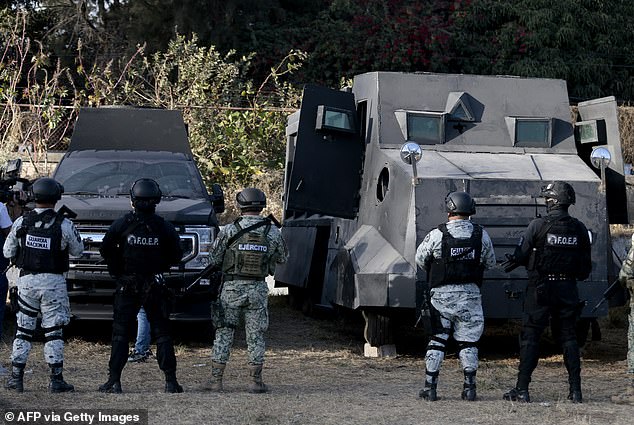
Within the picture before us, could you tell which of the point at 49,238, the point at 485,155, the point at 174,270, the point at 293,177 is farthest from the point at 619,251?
the point at 49,238

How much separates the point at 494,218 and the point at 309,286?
10.6 ft

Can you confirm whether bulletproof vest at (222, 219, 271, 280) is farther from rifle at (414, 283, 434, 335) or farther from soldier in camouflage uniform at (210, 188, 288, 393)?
rifle at (414, 283, 434, 335)

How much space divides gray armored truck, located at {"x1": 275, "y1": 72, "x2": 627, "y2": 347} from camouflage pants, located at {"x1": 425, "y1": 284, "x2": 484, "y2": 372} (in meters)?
1.38

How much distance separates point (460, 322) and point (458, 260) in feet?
1.62

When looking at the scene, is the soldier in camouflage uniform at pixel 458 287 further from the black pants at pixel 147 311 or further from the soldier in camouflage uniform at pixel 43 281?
the soldier in camouflage uniform at pixel 43 281

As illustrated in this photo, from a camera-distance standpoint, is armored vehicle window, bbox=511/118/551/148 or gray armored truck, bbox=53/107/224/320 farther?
armored vehicle window, bbox=511/118/551/148

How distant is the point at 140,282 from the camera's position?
29.7ft

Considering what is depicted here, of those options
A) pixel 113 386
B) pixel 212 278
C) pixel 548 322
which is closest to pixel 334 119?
pixel 212 278

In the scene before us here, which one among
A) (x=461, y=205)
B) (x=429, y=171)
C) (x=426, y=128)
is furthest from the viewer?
(x=426, y=128)

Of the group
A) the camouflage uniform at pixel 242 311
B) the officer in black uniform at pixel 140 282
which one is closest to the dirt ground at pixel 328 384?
the officer in black uniform at pixel 140 282

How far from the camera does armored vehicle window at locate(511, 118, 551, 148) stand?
39.3 ft

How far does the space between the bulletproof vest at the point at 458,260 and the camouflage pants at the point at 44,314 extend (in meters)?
2.96

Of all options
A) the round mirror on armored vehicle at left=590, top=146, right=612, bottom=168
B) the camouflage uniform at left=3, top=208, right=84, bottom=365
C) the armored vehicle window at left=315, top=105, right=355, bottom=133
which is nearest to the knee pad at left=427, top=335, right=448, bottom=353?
the round mirror on armored vehicle at left=590, top=146, right=612, bottom=168

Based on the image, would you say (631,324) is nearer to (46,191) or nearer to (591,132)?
(591,132)
